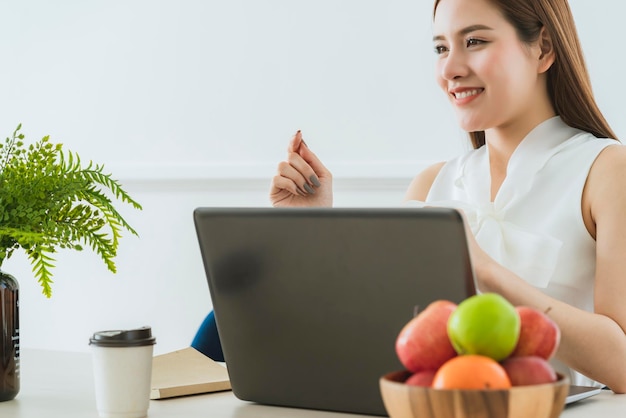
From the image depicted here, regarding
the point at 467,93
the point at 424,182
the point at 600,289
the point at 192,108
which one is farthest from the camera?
the point at 192,108

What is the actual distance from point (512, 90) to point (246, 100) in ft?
5.50

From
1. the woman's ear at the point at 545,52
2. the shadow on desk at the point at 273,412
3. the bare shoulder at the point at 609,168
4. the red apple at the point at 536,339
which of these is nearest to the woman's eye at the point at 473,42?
the woman's ear at the point at 545,52

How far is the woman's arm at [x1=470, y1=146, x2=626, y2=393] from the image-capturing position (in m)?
1.27

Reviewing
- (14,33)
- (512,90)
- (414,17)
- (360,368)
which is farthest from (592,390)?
(14,33)

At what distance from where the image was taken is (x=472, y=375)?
0.75 metres

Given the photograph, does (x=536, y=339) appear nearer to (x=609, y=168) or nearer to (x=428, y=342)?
(x=428, y=342)

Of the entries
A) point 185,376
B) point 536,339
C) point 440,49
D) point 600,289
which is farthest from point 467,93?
point 536,339

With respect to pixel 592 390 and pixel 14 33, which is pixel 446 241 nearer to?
pixel 592 390

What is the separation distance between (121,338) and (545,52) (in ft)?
3.48

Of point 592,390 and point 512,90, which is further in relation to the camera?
point 512,90

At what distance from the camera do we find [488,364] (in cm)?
76

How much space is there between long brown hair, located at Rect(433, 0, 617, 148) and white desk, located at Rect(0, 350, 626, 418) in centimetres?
65

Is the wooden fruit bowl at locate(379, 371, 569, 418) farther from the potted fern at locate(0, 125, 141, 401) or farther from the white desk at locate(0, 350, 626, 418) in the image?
the potted fern at locate(0, 125, 141, 401)

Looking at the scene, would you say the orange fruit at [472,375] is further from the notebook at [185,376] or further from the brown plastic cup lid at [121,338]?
the notebook at [185,376]
